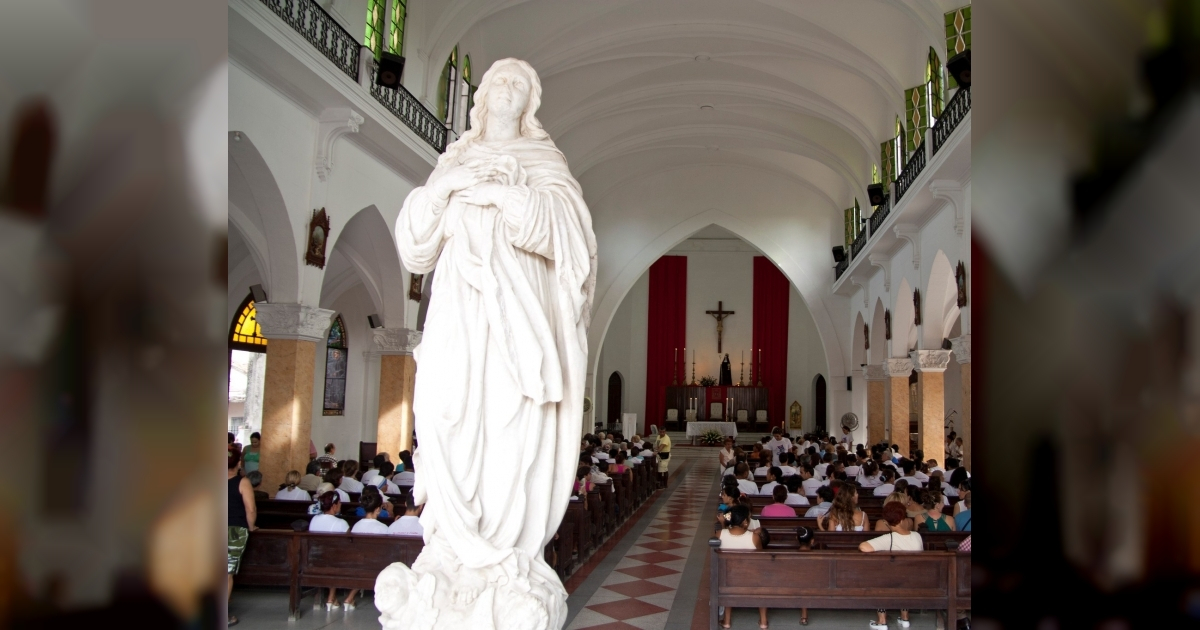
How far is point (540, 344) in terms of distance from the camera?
3031mm

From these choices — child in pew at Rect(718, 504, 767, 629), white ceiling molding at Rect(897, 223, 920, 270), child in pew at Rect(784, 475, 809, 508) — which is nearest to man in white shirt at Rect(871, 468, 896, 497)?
child in pew at Rect(784, 475, 809, 508)

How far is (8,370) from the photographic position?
1.47ft

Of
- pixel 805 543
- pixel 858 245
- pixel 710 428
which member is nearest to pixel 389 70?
pixel 805 543

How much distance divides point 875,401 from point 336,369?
546 inches

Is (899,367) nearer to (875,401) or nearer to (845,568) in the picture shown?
(875,401)

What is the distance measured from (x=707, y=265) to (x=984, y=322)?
113 ft

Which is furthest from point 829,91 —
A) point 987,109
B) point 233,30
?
point 987,109

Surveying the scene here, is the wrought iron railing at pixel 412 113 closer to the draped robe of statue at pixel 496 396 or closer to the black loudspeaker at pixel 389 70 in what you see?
the black loudspeaker at pixel 389 70

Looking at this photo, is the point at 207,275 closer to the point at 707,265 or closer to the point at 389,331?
the point at 389,331

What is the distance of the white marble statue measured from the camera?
284 cm

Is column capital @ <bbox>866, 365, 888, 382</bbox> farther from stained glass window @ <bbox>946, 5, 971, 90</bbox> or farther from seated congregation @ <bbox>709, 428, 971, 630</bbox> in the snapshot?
seated congregation @ <bbox>709, 428, 971, 630</bbox>

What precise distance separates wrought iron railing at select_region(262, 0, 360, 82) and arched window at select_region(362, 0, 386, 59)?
44.1 inches

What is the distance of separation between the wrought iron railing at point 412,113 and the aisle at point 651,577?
644 centimetres

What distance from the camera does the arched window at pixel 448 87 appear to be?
47.6ft
